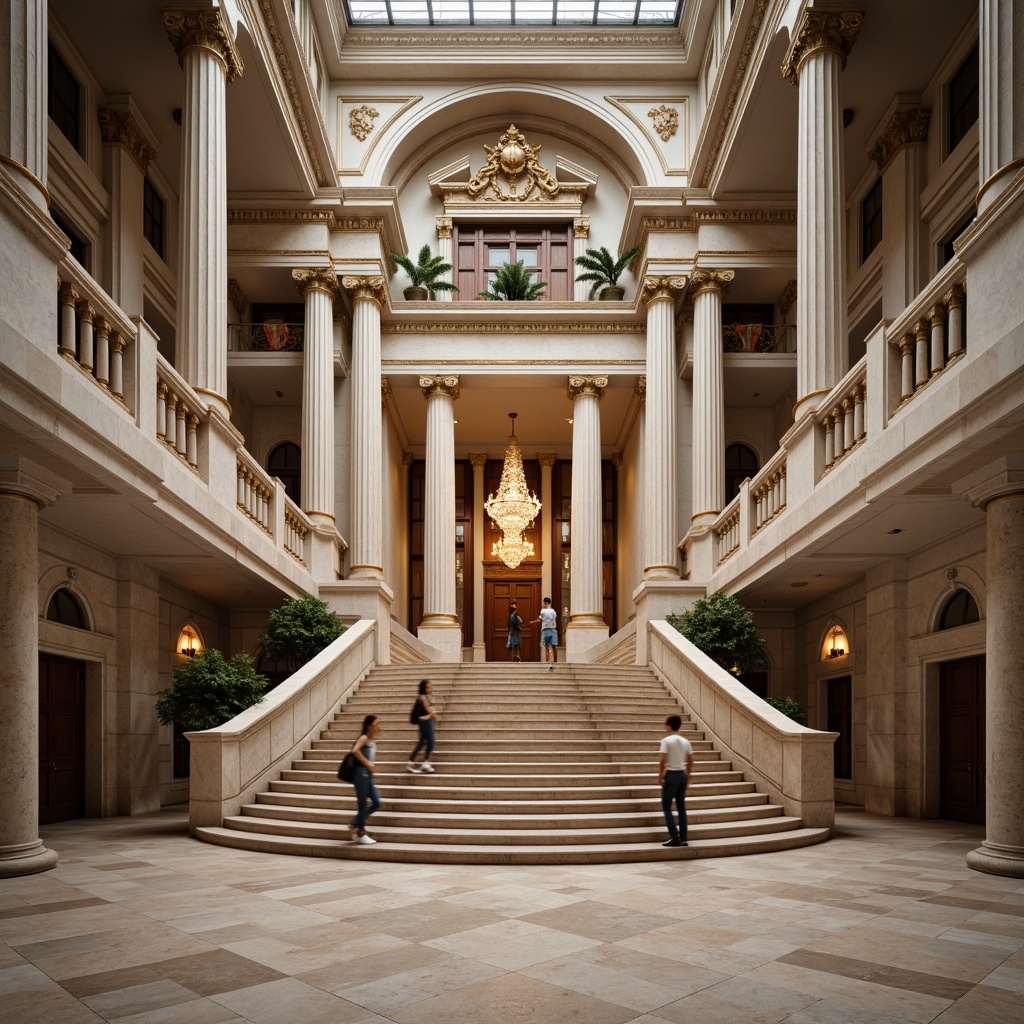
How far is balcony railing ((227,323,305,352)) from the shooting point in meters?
25.5

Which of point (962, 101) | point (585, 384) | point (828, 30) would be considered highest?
point (828, 30)

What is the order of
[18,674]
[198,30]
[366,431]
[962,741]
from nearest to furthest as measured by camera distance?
[18,674]
[962,741]
[198,30]
[366,431]

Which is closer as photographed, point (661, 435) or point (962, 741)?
point (962, 741)

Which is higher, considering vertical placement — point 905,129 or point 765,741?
point 905,129

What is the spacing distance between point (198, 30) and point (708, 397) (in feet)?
44.0

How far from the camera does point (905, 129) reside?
62.2 ft

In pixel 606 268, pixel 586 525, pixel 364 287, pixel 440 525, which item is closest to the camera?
pixel 364 287

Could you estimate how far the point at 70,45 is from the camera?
17.6 meters

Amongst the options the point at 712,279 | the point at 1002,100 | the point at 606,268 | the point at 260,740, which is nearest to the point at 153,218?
the point at 606,268

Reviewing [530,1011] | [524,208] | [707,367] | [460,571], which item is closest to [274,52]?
[524,208]

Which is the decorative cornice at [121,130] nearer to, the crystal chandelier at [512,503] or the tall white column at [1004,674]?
the crystal chandelier at [512,503]

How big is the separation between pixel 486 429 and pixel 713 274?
10.4m

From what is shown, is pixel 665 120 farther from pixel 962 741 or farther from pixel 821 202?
pixel 962 741

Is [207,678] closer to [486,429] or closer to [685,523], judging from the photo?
[685,523]
